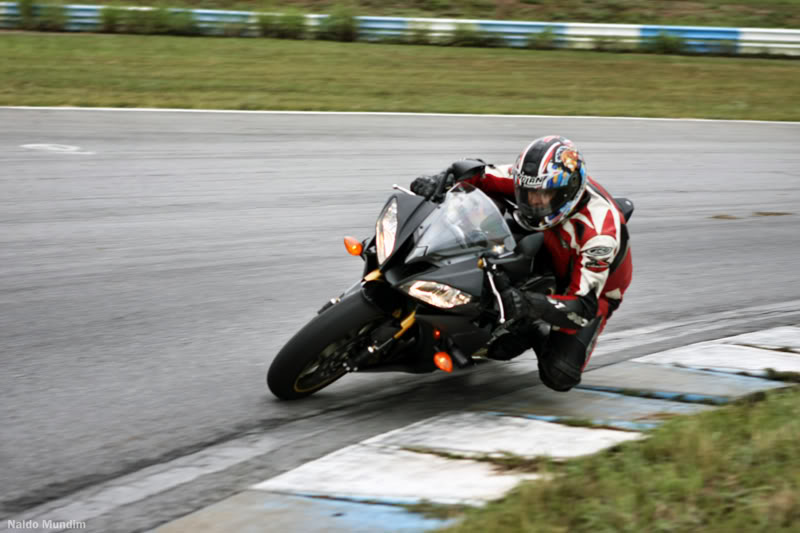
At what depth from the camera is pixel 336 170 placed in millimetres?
10094

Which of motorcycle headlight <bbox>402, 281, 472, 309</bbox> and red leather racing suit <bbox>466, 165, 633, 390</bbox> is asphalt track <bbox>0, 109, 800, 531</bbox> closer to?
red leather racing suit <bbox>466, 165, 633, 390</bbox>

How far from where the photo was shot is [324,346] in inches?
171

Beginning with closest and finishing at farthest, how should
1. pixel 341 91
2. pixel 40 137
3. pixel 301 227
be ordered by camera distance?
pixel 301 227, pixel 40 137, pixel 341 91

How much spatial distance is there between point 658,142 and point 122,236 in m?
7.94

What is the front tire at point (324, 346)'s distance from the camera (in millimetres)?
4301

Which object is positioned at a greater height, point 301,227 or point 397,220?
point 397,220

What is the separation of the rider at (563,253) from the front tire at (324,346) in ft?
2.33

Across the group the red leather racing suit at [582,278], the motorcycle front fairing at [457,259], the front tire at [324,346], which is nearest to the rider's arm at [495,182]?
the red leather racing suit at [582,278]

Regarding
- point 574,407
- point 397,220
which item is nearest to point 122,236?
point 397,220

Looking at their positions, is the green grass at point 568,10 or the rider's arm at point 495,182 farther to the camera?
A: the green grass at point 568,10

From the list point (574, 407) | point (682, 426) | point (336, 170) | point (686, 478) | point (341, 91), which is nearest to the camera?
point (686, 478)

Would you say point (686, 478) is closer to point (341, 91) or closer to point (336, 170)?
point (336, 170)

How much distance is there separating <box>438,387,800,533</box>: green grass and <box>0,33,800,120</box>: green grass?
407 inches

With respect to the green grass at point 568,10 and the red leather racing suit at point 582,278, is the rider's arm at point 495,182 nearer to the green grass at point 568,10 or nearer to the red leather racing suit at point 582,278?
the red leather racing suit at point 582,278
